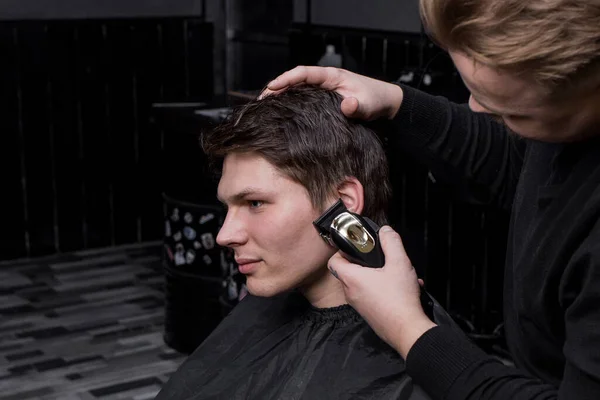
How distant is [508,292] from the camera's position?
137 cm

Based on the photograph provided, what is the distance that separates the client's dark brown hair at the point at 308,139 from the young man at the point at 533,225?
1.03 ft

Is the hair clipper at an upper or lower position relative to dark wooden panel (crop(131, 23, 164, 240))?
upper

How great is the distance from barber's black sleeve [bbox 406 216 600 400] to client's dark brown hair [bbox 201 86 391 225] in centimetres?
50

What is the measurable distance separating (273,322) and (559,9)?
1.02 metres

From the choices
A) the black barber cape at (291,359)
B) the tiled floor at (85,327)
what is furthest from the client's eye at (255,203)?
the tiled floor at (85,327)

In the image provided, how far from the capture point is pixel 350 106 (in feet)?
5.08

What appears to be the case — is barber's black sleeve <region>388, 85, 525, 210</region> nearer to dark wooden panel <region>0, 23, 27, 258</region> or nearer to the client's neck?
the client's neck

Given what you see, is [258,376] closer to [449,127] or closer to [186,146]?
[449,127]

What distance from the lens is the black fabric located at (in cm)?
103

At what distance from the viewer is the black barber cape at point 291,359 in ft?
5.24

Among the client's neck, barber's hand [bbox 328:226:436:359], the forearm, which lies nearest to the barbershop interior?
the client's neck

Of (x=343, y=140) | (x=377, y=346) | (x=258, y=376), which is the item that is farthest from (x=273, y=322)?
(x=343, y=140)

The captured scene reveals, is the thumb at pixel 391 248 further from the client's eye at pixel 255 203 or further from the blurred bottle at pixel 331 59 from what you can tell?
the blurred bottle at pixel 331 59

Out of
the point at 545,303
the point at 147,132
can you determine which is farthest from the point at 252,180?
the point at 147,132
